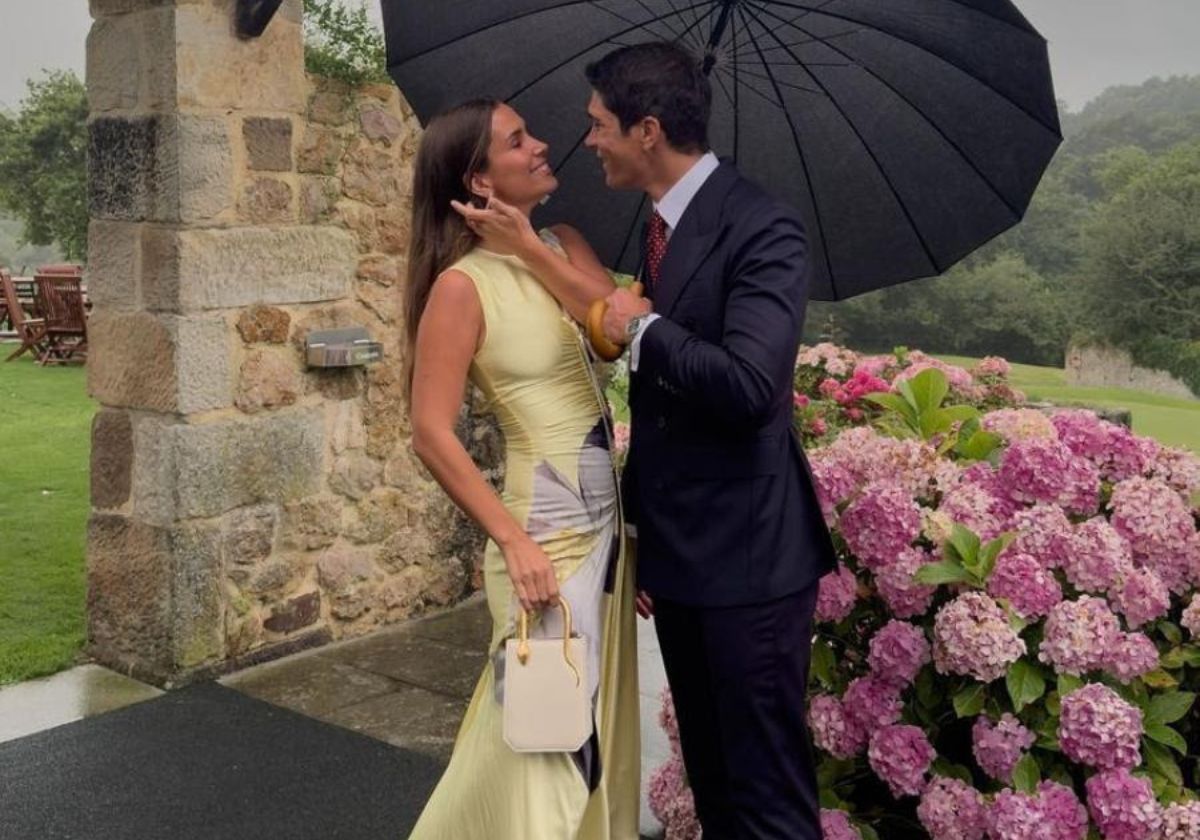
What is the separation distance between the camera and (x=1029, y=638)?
2299 millimetres

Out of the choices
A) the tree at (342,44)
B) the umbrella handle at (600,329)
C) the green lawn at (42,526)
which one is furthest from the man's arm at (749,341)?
the green lawn at (42,526)

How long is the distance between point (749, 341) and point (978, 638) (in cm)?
86

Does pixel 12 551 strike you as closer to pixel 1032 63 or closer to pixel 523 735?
pixel 523 735

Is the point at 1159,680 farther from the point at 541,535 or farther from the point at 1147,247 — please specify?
the point at 1147,247

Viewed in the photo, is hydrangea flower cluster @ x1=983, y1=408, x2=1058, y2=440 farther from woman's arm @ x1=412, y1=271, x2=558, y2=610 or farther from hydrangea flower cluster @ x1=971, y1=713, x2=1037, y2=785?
woman's arm @ x1=412, y1=271, x2=558, y2=610

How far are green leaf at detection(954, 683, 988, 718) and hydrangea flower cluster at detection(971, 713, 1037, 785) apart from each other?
3 cm

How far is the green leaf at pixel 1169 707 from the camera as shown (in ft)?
7.41

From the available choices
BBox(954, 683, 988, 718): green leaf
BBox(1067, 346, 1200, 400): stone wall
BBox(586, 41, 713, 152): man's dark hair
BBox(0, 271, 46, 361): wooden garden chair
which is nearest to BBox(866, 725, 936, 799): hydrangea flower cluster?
BBox(954, 683, 988, 718): green leaf

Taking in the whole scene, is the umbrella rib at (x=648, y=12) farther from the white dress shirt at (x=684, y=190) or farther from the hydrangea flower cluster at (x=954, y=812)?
the hydrangea flower cluster at (x=954, y=812)

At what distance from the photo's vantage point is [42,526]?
21.0 feet

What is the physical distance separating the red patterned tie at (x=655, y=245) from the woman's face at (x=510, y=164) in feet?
0.74

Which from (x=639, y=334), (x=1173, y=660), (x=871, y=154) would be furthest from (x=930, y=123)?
(x=1173, y=660)

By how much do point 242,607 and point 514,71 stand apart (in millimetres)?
2575

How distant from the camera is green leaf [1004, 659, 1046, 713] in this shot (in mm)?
2223
